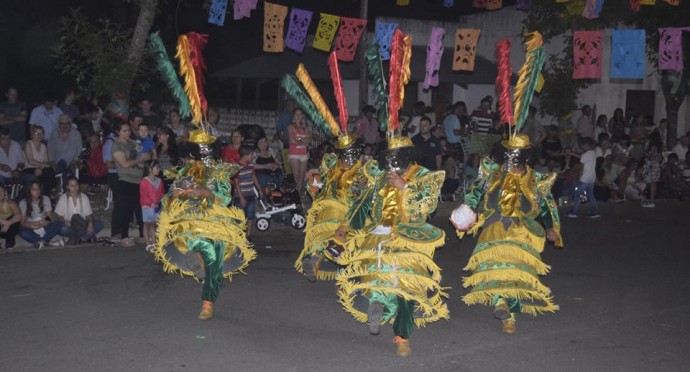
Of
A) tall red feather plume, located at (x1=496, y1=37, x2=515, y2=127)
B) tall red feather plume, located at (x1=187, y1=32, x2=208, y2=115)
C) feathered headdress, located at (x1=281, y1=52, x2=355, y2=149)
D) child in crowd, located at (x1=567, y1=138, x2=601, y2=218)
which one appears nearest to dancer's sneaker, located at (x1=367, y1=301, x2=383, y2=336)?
tall red feather plume, located at (x1=496, y1=37, x2=515, y2=127)

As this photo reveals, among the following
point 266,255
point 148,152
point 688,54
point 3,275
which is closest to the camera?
point 3,275

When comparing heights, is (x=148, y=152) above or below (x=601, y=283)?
above

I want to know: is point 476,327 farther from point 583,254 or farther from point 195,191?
point 583,254

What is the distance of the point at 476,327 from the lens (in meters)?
7.30

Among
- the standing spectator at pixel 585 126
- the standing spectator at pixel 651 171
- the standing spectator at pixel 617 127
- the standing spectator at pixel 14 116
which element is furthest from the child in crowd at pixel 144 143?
the standing spectator at pixel 617 127

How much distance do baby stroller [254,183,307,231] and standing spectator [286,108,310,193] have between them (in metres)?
1.11

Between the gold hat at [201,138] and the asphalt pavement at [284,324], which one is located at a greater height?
the gold hat at [201,138]

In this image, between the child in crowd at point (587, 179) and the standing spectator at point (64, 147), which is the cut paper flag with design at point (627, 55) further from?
the standing spectator at point (64, 147)

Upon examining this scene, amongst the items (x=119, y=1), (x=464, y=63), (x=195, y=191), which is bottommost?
(x=195, y=191)

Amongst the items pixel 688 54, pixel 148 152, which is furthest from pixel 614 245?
pixel 688 54

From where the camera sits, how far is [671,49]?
51.6ft

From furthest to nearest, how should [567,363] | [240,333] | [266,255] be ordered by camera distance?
[266,255] < [240,333] < [567,363]

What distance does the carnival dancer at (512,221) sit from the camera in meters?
6.89

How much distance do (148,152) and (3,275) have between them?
303cm
